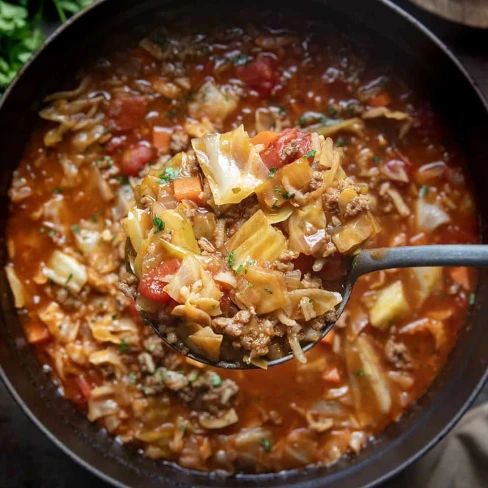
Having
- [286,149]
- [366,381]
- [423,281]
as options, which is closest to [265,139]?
[286,149]

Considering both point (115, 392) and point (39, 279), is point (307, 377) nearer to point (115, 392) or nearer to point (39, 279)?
point (115, 392)

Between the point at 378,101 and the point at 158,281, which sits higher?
the point at 158,281

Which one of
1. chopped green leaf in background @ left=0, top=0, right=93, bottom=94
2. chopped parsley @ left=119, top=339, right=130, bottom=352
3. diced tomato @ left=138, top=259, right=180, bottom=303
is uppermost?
chopped green leaf in background @ left=0, top=0, right=93, bottom=94

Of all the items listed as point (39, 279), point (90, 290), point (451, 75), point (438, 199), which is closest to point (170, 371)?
point (90, 290)

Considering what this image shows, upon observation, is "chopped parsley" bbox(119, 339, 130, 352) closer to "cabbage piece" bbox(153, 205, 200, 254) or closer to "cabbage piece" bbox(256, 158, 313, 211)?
"cabbage piece" bbox(153, 205, 200, 254)

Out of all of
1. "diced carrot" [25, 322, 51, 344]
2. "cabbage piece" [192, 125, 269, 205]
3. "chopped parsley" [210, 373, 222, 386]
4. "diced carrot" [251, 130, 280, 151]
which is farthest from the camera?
"diced carrot" [25, 322, 51, 344]

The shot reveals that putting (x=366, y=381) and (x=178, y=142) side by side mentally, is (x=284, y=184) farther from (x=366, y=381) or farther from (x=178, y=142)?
(x=366, y=381)

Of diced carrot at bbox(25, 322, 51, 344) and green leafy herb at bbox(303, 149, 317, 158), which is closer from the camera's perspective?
green leafy herb at bbox(303, 149, 317, 158)

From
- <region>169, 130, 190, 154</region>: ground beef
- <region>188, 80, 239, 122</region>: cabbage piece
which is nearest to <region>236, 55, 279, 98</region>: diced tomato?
<region>188, 80, 239, 122</region>: cabbage piece
